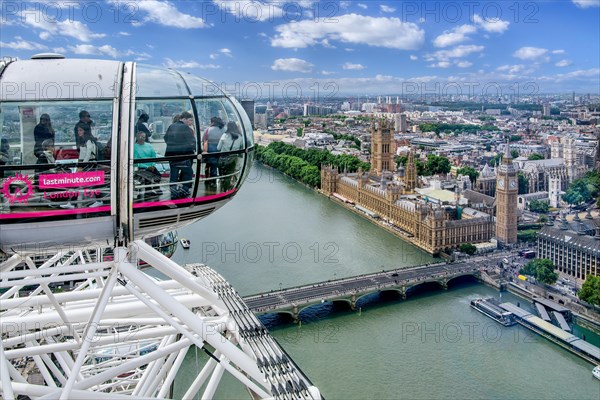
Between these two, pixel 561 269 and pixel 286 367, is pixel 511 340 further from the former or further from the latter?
pixel 286 367

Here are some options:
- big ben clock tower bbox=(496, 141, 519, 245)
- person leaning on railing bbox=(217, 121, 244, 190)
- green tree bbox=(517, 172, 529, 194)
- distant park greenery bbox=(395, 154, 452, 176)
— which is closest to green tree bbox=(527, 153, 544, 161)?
distant park greenery bbox=(395, 154, 452, 176)

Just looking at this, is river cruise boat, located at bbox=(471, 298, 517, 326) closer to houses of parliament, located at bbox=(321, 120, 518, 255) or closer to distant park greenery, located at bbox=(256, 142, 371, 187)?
houses of parliament, located at bbox=(321, 120, 518, 255)

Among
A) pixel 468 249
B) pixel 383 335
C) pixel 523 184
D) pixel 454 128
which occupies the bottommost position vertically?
pixel 383 335

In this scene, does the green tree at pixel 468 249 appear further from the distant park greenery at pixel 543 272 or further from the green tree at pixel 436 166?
the green tree at pixel 436 166

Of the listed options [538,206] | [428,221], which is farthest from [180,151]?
[538,206]

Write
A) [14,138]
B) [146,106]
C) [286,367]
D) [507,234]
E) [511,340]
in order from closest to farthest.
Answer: [14,138]
[146,106]
[286,367]
[511,340]
[507,234]

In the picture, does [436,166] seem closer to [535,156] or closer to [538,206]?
[535,156]

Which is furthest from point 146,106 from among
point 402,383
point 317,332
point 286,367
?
point 317,332
